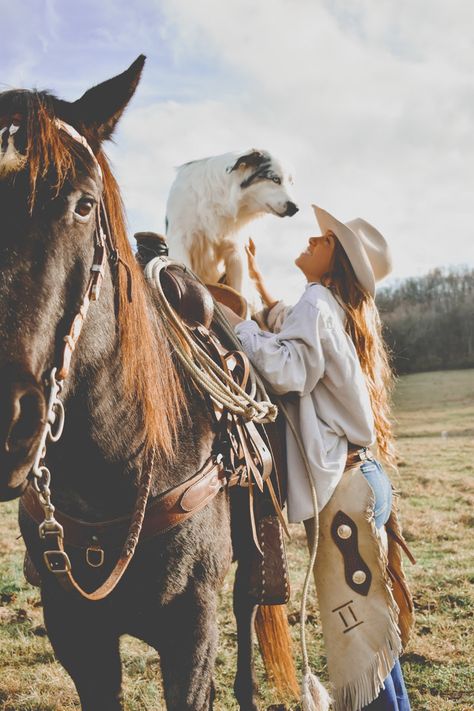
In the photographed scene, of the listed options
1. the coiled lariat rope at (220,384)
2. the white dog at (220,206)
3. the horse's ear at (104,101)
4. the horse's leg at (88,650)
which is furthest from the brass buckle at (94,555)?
the white dog at (220,206)

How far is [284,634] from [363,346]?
1694 millimetres

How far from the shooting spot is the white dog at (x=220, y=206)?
4.35 meters

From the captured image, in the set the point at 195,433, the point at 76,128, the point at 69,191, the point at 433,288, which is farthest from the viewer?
the point at 433,288

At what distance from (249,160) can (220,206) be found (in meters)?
0.64

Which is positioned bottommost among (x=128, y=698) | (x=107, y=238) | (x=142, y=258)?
(x=128, y=698)

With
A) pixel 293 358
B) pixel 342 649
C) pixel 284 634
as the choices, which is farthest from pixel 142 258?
pixel 284 634

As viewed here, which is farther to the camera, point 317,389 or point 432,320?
point 432,320

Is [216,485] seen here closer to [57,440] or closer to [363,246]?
[57,440]

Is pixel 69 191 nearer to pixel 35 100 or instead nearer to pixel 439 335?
pixel 35 100

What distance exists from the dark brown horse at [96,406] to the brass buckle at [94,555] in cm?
4

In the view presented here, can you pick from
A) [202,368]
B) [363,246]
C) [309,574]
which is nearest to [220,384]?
[202,368]

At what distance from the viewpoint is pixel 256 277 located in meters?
4.32

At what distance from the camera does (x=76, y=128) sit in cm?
176

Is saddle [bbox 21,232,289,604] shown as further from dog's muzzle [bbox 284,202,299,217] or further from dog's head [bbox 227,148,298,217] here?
dog's muzzle [bbox 284,202,299,217]
